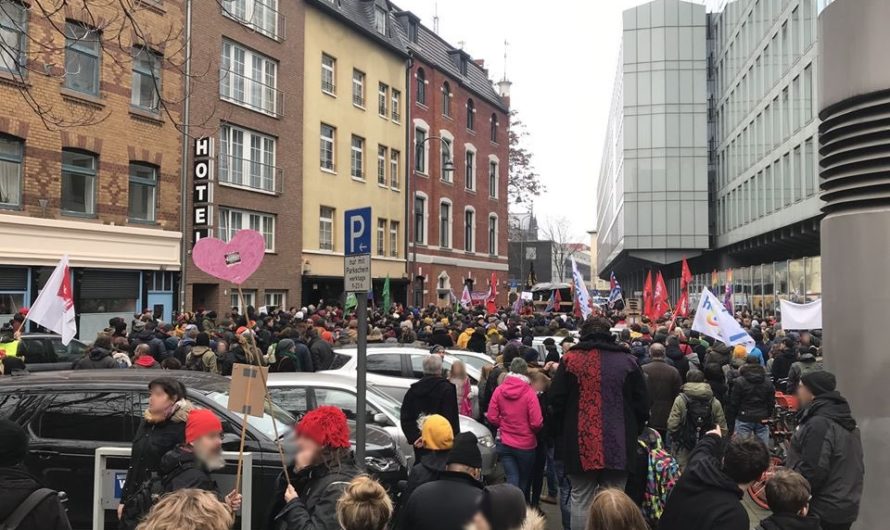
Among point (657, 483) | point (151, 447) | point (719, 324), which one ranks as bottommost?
point (657, 483)

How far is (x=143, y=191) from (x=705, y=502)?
20.3 metres

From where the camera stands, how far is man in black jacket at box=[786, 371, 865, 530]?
4934mm

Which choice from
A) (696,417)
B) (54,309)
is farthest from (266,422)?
(54,309)

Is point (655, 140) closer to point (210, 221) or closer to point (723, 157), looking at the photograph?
point (723, 157)

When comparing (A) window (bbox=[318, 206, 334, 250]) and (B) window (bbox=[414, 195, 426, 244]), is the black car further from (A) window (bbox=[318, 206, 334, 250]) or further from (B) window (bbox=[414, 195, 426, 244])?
(B) window (bbox=[414, 195, 426, 244])

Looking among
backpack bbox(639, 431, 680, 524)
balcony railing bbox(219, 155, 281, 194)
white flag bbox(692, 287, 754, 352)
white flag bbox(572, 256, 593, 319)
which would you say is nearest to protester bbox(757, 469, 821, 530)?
backpack bbox(639, 431, 680, 524)

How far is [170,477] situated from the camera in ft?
13.8

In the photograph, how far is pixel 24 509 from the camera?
3.27 m

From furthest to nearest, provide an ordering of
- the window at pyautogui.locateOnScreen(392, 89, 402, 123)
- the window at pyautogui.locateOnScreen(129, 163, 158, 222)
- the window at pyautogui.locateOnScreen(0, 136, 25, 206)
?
the window at pyautogui.locateOnScreen(392, 89, 402, 123) → the window at pyautogui.locateOnScreen(129, 163, 158, 222) → the window at pyautogui.locateOnScreen(0, 136, 25, 206)

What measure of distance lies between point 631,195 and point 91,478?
4355 centimetres

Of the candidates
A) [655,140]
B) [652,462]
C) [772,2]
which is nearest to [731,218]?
[655,140]

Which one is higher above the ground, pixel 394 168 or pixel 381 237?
pixel 394 168

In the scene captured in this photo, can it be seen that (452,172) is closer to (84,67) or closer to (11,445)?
(84,67)

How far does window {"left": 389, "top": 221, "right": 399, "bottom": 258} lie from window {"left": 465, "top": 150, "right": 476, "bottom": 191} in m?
8.88
